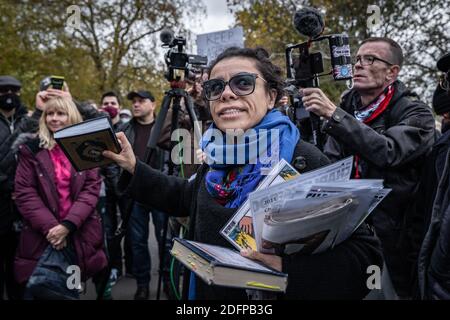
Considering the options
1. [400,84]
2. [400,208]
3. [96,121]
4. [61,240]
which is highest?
[400,84]

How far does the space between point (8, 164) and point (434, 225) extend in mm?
3009

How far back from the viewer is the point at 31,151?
3240mm

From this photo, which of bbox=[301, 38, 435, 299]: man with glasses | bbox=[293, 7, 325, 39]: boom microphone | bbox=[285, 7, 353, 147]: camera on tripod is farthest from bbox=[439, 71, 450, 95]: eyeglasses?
bbox=[293, 7, 325, 39]: boom microphone

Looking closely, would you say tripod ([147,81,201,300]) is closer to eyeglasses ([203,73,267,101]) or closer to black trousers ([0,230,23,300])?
eyeglasses ([203,73,267,101])

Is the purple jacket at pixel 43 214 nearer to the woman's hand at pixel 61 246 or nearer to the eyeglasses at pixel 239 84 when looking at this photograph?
the woman's hand at pixel 61 246

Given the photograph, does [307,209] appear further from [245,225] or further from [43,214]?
[43,214]

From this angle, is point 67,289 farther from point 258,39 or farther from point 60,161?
point 258,39

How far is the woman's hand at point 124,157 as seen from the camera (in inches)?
76.6

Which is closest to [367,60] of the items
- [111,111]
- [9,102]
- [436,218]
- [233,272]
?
[436,218]

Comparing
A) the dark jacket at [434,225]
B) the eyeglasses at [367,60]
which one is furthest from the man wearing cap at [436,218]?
the eyeglasses at [367,60]

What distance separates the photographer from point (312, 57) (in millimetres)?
2244

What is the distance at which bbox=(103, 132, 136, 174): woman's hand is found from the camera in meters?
1.95

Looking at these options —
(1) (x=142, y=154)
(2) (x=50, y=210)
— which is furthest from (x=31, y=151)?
(1) (x=142, y=154)

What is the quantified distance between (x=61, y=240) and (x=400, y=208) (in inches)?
84.0
